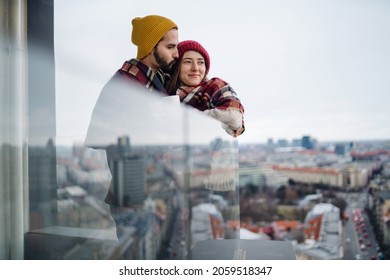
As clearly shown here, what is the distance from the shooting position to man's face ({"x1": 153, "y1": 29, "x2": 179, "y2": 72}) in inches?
70.3

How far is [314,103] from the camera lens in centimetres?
185

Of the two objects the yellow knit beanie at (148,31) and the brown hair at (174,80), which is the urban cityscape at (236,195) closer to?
the brown hair at (174,80)

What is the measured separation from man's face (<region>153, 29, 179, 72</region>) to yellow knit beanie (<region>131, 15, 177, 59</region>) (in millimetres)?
24

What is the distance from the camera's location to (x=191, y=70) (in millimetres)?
1771

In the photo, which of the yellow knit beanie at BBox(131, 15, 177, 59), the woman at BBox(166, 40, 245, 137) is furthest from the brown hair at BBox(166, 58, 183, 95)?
the yellow knit beanie at BBox(131, 15, 177, 59)

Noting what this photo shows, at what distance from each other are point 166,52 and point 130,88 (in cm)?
22

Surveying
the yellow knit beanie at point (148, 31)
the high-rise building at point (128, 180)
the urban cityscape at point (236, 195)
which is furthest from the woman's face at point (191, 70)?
the high-rise building at point (128, 180)

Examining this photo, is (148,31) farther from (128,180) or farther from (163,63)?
(128,180)

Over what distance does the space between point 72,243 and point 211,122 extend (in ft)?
2.99

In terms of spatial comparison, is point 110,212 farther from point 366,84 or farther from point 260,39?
point 366,84

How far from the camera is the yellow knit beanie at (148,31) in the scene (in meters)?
1.83

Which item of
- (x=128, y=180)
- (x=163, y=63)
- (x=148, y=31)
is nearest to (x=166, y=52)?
(x=163, y=63)

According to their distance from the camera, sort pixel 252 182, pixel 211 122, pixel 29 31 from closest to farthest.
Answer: pixel 211 122
pixel 252 182
pixel 29 31
